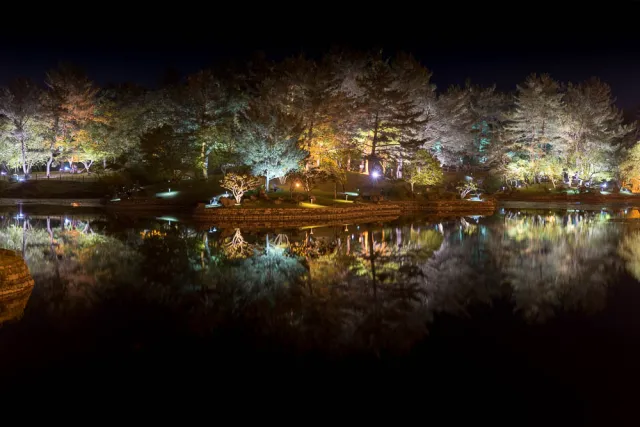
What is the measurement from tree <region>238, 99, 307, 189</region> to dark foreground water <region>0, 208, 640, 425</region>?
17029mm

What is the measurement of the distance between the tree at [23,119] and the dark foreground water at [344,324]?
39353 millimetres

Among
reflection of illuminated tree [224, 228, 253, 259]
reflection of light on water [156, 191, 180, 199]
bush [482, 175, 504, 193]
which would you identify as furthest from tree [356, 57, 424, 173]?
reflection of illuminated tree [224, 228, 253, 259]

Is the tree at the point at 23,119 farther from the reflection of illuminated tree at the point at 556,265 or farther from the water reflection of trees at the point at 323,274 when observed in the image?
the reflection of illuminated tree at the point at 556,265

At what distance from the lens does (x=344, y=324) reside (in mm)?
9383

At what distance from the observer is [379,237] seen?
2220 centimetres

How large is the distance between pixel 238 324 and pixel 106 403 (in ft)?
10.5

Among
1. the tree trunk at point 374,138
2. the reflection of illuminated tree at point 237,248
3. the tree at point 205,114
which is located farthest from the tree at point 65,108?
the reflection of illuminated tree at point 237,248

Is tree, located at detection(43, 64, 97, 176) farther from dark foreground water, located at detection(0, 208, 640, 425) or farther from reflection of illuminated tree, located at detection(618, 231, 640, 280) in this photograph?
reflection of illuminated tree, located at detection(618, 231, 640, 280)

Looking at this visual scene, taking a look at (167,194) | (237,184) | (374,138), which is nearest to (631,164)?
(374,138)

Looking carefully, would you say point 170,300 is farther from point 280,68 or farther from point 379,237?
point 280,68

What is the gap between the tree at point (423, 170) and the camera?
148 ft

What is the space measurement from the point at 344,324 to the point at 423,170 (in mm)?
37292

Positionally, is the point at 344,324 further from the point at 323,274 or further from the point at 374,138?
the point at 374,138

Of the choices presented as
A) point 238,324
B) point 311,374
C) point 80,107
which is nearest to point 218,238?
point 238,324
